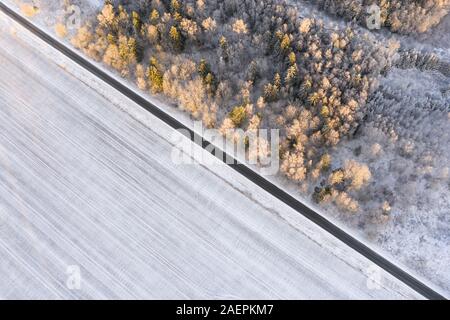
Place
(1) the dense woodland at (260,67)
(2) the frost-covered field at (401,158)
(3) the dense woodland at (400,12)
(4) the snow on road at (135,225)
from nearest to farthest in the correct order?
(4) the snow on road at (135,225), (2) the frost-covered field at (401,158), (1) the dense woodland at (260,67), (3) the dense woodland at (400,12)

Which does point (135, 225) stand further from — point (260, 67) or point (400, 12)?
point (400, 12)

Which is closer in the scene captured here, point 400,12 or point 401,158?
point 401,158

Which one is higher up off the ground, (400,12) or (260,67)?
(400,12)

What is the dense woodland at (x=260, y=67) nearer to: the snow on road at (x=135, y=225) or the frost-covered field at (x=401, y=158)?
the frost-covered field at (x=401, y=158)

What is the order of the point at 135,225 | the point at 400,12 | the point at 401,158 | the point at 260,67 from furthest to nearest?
the point at 400,12, the point at 260,67, the point at 401,158, the point at 135,225

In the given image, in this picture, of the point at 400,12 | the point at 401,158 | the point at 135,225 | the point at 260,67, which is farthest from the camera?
the point at 400,12

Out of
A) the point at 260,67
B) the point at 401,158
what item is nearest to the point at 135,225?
the point at 260,67

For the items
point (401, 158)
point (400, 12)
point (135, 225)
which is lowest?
point (135, 225)

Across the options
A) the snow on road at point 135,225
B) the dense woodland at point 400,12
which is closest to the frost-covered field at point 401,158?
the snow on road at point 135,225
